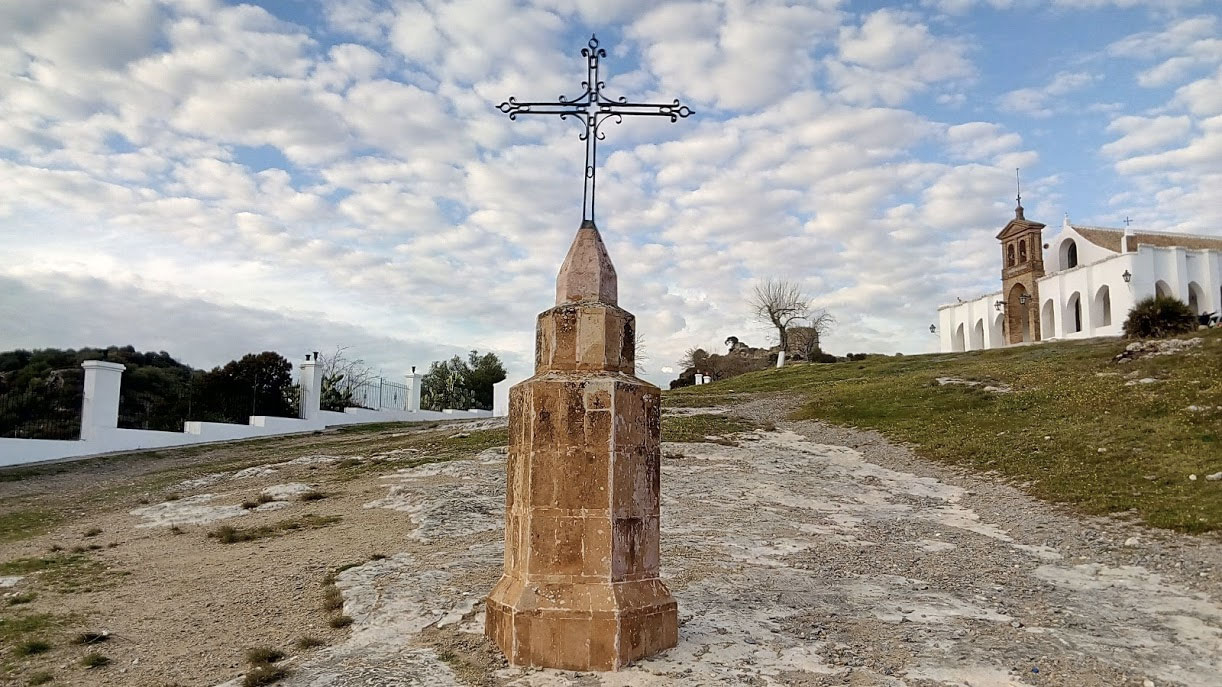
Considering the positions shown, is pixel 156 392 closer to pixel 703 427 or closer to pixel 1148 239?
pixel 703 427

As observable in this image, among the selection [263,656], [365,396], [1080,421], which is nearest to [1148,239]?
[1080,421]

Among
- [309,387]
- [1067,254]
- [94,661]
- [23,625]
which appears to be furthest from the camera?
[1067,254]

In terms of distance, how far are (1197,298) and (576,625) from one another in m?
51.0

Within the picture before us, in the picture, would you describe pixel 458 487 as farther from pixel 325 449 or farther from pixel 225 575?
pixel 325 449

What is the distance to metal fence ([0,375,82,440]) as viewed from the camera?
21102 mm

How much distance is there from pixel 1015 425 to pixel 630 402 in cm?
1643

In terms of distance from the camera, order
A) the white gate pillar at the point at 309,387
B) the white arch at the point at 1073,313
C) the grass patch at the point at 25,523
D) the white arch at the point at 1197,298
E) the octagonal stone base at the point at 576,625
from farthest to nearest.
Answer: the white arch at the point at 1073,313
the white arch at the point at 1197,298
the white gate pillar at the point at 309,387
the grass patch at the point at 25,523
the octagonal stone base at the point at 576,625

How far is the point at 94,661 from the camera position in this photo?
20.0 ft

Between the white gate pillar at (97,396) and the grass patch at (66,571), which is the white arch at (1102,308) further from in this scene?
the grass patch at (66,571)

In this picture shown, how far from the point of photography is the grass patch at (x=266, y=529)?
1039cm

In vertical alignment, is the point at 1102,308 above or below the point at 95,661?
above

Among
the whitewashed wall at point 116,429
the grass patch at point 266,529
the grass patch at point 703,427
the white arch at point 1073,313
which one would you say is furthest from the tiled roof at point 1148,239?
the grass patch at point 266,529

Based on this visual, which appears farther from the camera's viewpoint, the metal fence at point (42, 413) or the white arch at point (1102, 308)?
the white arch at point (1102, 308)

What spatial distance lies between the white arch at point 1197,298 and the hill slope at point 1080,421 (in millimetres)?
16345
